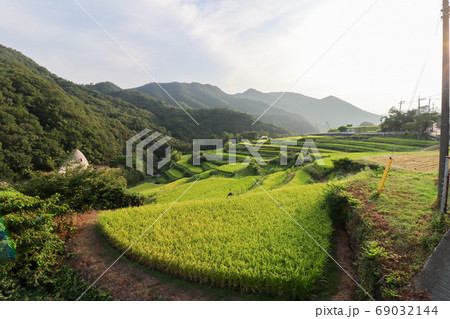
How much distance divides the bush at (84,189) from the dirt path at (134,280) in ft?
6.77

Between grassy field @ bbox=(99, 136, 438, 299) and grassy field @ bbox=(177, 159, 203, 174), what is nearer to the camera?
grassy field @ bbox=(99, 136, 438, 299)

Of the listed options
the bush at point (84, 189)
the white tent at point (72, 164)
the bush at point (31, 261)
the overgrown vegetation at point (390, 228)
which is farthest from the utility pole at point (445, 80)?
the white tent at point (72, 164)

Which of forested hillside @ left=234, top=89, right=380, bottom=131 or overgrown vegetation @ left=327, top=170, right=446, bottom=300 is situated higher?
forested hillside @ left=234, top=89, right=380, bottom=131

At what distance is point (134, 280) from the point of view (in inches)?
140

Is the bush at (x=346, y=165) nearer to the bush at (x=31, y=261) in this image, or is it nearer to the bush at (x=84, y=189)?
the bush at (x=84, y=189)

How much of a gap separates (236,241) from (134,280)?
2.10 meters

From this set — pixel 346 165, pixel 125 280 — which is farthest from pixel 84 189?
pixel 346 165

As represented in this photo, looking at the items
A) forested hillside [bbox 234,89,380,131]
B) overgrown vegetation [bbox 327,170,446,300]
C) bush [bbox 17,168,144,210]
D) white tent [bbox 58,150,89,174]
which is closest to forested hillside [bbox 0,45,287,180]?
forested hillside [bbox 234,89,380,131]

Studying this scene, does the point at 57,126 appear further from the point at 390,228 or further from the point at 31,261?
the point at 390,228

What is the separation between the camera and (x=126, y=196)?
7.52m

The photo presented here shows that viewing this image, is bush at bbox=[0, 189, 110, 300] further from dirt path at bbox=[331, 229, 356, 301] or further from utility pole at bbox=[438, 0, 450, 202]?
utility pole at bbox=[438, 0, 450, 202]

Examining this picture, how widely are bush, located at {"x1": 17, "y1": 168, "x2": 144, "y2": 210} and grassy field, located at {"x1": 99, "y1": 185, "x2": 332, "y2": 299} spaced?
1.54 meters

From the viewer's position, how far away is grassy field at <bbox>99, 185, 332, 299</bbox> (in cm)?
330
